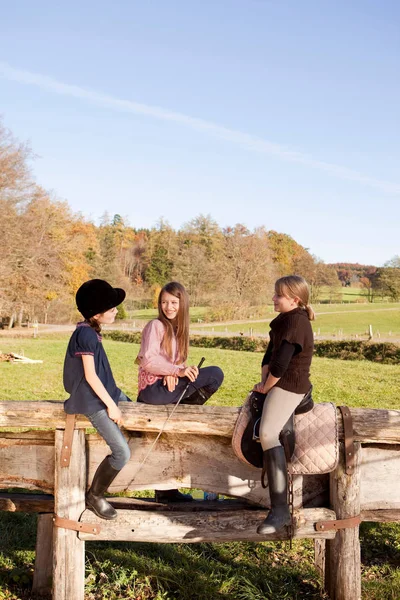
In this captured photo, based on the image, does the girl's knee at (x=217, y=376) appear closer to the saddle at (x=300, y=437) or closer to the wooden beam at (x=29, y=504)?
the saddle at (x=300, y=437)

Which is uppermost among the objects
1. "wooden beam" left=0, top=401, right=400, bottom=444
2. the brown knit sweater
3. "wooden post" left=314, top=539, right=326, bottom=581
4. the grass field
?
the brown knit sweater

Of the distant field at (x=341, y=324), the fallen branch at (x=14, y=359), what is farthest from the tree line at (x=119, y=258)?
the fallen branch at (x=14, y=359)

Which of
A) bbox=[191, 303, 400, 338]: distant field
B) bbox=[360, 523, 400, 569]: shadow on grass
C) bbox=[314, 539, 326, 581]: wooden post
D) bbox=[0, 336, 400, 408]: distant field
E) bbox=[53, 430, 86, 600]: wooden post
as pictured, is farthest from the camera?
bbox=[191, 303, 400, 338]: distant field

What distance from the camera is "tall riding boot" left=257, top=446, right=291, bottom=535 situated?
11.5 ft

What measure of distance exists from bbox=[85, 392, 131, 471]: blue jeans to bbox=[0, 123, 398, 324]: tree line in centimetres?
3579

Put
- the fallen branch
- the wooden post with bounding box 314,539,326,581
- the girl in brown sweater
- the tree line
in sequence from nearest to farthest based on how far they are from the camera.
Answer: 1. the girl in brown sweater
2. the wooden post with bounding box 314,539,326,581
3. the fallen branch
4. the tree line

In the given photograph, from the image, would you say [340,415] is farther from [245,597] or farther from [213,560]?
[213,560]

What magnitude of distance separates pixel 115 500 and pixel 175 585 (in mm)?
923

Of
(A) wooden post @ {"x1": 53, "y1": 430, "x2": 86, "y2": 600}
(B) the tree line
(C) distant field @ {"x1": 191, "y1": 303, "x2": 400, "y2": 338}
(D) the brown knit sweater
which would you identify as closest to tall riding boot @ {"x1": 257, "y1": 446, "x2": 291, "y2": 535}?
(D) the brown knit sweater

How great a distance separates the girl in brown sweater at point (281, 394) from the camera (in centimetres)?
349

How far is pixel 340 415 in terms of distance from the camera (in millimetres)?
3697

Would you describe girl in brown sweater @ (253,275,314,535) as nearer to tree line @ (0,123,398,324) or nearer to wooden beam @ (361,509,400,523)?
wooden beam @ (361,509,400,523)

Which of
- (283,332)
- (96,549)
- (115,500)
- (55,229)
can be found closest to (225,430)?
(283,332)

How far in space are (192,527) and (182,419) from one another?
0.74 m
